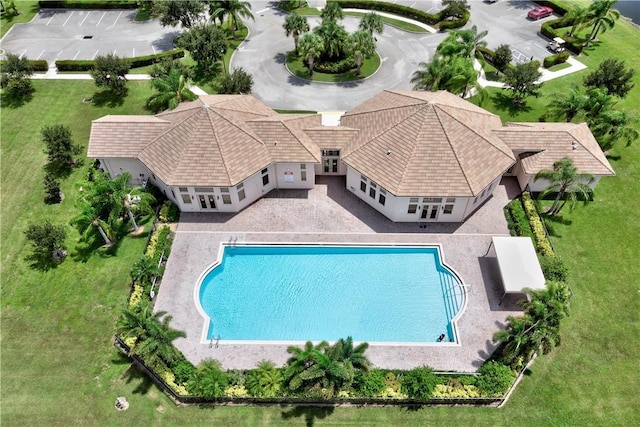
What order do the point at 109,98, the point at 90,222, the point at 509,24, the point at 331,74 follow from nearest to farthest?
the point at 90,222, the point at 109,98, the point at 331,74, the point at 509,24

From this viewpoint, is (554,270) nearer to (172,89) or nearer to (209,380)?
(209,380)

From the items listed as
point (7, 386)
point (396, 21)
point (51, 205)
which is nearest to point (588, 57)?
point (396, 21)

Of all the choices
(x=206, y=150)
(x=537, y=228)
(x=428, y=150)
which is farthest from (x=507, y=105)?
(x=206, y=150)

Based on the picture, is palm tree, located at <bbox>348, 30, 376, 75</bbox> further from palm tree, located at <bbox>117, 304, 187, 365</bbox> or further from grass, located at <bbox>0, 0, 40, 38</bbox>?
grass, located at <bbox>0, 0, 40, 38</bbox>

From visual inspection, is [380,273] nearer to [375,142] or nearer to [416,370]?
[416,370]

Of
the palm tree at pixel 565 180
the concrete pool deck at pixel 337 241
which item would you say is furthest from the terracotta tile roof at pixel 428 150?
the concrete pool deck at pixel 337 241

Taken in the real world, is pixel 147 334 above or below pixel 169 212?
above
